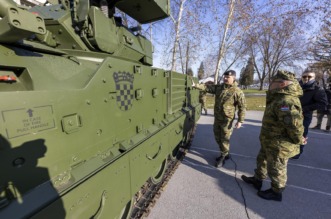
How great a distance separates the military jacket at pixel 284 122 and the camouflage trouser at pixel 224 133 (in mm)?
908

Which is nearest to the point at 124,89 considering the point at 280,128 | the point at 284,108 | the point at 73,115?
the point at 73,115

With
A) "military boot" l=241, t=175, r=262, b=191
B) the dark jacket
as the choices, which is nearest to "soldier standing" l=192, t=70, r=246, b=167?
"military boot" l=241, t=175, r=262, b=191

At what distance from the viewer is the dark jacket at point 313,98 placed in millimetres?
3854

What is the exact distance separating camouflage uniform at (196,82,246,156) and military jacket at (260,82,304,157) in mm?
794

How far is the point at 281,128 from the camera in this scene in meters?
2.65

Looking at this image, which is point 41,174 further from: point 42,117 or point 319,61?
point 319,61

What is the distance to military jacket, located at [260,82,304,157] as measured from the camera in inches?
95.7

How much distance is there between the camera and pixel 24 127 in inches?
40.4

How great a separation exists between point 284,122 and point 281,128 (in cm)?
18

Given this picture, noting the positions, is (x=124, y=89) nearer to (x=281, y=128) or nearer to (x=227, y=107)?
(x=281, y=128)

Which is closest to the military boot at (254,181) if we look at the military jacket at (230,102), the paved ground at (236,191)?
the paved ground at (236,191)

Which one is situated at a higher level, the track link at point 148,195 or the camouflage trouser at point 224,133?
the camouflage trouser at point 224,133

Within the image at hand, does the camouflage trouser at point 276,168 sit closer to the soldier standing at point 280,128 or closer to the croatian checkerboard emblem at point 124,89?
the soldier standing at point 280,128

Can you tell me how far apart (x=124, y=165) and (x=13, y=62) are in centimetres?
119
